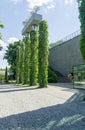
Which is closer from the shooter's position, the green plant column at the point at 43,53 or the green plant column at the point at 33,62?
the green plant column at the point at 43,53

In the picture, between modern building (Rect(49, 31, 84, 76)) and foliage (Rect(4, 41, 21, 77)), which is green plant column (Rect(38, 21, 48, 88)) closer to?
modern building (Rect(49, 31, 84, 76))

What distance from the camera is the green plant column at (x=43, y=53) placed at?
2533cm

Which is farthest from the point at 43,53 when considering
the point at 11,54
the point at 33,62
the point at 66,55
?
the point at 11,54

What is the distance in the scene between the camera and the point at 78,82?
21.8 meters

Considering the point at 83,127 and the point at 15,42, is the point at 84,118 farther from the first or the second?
the point at 15,42

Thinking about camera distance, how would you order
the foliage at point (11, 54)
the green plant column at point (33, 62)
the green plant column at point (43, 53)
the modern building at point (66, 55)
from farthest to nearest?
the foliage at point (11, 54)
the modern building at point (66, 55)
the green plant column at point (33, 62)
the green plant column at point (43, 53)

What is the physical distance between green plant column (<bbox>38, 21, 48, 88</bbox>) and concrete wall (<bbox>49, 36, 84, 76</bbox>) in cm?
1189

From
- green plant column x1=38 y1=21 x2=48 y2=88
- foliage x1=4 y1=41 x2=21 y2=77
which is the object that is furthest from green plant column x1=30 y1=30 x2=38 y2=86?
foliage x1=4 y1=41 x2=21 y2=77

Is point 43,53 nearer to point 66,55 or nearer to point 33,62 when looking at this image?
point 33,62

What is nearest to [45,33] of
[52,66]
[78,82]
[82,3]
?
[78,82]

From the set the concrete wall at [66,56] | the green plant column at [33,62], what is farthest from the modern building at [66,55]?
the green plant column at [33,62]

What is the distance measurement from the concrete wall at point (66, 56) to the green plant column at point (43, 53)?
39.0 feet

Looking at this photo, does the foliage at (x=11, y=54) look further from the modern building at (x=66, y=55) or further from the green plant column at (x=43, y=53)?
the green plant column at (x=43, y=53)

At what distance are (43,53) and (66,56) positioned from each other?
1923 cm
